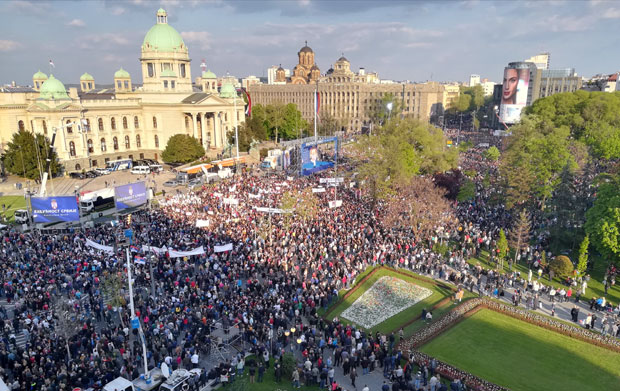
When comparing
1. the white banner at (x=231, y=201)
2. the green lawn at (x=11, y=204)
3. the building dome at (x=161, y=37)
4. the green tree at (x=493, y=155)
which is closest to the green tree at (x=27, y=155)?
the green lawn at (x=11, y=204)

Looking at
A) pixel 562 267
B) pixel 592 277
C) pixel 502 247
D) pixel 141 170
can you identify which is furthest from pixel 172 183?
pixel 592 277

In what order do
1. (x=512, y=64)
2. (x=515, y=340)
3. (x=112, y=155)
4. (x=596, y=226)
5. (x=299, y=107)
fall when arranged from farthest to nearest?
(x=299, y=107), (x=512, y=64), (x=112, y=155), (x=596, y=226), (x=515, y=340)

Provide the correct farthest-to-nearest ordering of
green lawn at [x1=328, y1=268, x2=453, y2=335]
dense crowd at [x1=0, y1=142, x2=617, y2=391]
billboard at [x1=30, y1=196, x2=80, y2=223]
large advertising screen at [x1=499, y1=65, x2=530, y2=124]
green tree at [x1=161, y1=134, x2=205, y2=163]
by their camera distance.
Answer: large advertising screen at [x1=499, y1=65, x2=530, y2=124], green tree at [x1=161, y1=134, x2=205, y2=163], billboard at [x1=30, y1=196, x2=80, y2=223], green lawn at [x1=328, y1=268, x2=453, y2=335], dense crowd at [x1=0, y1=142, x2=617, y2=391]

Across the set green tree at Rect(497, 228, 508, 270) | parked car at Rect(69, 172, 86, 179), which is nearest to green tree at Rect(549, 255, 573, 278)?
green tree at Rect(497, 228, 508, 270)

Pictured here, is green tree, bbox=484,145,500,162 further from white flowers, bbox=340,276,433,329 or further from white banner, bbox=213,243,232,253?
white banner, bbox=213,243,232,253

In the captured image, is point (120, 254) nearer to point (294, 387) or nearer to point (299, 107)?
point (294, 387)

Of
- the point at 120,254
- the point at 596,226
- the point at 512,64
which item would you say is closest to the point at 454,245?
the point at 596,226

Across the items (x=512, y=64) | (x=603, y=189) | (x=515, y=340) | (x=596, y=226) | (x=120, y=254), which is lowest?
(x=515, y=340)
